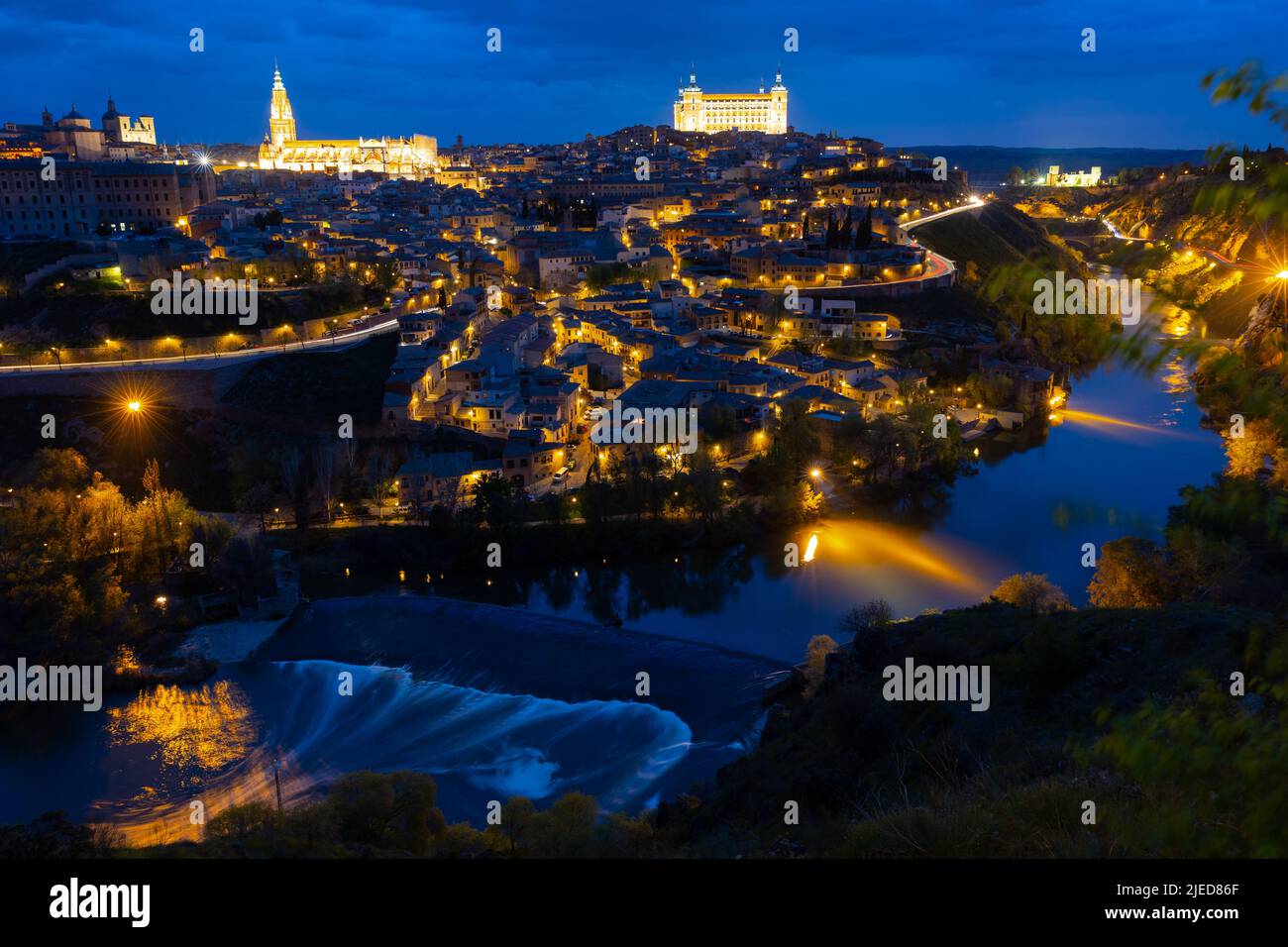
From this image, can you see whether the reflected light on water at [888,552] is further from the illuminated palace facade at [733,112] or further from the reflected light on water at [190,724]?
the illuminated palace facade at [733,112]

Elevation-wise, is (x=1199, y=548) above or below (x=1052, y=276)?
below

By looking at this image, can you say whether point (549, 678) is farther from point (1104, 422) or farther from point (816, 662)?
point (1104, 422)

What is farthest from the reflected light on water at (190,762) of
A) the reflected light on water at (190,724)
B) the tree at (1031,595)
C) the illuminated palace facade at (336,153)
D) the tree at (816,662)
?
the illuminated palace facade at (336,153)

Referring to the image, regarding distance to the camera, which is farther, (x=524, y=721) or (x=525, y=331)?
(x=525, y=331)
